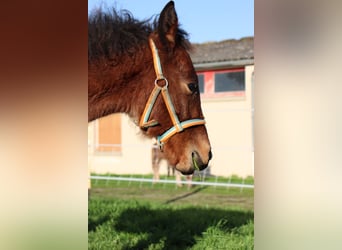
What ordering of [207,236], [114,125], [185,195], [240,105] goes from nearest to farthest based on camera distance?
[207,236] < [185,195] < [240,105] < [114,125]

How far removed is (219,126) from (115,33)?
382cm

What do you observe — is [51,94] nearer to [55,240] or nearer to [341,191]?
[55,240]

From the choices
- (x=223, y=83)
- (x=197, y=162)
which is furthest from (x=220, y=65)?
(x=197, y=162)

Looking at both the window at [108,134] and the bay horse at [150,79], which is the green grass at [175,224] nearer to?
the bay horse at [150,79]

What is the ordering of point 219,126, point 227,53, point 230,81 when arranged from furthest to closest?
point 227,53 → point 230,81 → point 219,126

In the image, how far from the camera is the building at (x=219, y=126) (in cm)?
536

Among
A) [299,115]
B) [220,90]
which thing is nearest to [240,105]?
[220,90]

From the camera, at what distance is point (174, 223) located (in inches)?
119

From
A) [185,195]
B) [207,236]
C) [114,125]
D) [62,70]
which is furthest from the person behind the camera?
[114,125]

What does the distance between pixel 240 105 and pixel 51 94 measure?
4.03 metres

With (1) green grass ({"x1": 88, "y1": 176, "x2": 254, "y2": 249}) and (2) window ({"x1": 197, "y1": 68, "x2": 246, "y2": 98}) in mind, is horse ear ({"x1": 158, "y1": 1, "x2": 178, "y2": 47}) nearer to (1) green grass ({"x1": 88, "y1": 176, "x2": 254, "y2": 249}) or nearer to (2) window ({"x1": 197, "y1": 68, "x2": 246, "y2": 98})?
(1) green grass ({"x1": 88, "y1": 176, "x2": 254, "y2": 249})

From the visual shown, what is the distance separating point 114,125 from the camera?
5.95 meters

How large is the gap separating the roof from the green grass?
1.85 meters

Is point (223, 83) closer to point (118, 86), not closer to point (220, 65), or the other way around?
point (220, 65)
